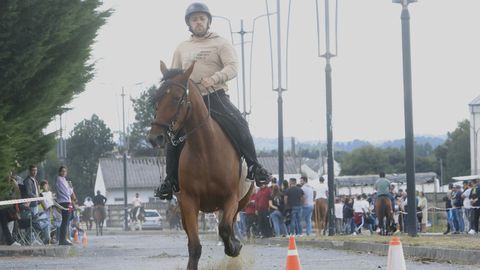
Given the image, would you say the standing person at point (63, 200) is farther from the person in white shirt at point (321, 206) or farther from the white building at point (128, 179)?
the white building at point (128, 179)

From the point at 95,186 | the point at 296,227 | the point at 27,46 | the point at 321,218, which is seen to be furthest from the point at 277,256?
the point at 95,186

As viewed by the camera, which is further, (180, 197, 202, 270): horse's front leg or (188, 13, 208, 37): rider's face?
(188, 13, 208, 37): rider's face

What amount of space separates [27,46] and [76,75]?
543cm

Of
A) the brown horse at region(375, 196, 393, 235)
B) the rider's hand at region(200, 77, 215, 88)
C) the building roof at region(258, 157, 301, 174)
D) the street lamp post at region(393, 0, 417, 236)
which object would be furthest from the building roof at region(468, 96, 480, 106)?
the rider's hand at region(200, 77, 215, 88)

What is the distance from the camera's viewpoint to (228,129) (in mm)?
12594

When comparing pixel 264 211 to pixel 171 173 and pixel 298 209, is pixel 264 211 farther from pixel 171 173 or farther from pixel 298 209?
pixel 171 173

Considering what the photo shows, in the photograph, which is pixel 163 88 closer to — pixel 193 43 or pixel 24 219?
pixel 193 43

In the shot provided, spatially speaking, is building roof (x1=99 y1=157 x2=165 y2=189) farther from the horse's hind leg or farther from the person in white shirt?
the horse's hind leg

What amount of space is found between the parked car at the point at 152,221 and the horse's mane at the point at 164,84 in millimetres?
60099

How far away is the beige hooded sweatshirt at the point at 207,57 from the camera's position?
42.9 ft

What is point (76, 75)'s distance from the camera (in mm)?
27969

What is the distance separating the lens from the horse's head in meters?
11.4

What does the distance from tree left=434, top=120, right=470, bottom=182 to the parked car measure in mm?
70403

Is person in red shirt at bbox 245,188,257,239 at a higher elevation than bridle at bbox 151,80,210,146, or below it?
below
